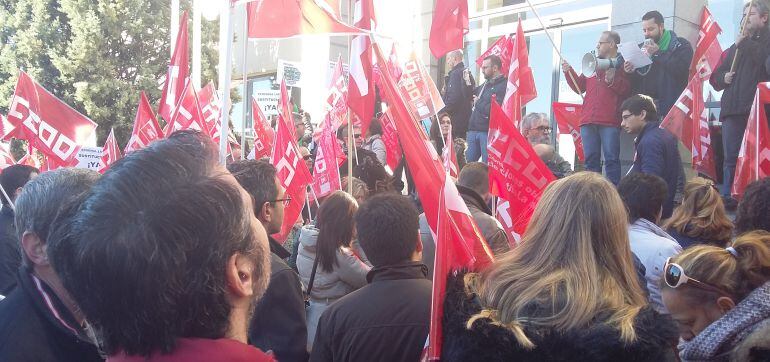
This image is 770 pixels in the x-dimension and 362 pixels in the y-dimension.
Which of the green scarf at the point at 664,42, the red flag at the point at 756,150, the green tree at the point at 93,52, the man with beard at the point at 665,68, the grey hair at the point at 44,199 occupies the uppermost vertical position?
the green tree at the point at 93,52

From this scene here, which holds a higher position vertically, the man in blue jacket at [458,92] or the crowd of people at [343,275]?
the man in blue jacket at [458,92]

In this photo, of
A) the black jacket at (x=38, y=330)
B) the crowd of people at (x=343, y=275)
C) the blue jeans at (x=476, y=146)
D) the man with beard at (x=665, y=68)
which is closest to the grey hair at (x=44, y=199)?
the crowd of people at (x=343, y=275)

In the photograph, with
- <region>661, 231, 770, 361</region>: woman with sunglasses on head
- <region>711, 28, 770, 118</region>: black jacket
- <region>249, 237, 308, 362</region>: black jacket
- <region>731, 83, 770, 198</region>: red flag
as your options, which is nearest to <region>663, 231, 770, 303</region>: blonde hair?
<region>661, 231, 770, 361</region>: woman with sunglasses on head

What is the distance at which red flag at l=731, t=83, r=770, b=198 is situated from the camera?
5250mm

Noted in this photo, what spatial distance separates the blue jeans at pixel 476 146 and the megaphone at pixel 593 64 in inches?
77.7

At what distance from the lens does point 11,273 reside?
13.3 ft

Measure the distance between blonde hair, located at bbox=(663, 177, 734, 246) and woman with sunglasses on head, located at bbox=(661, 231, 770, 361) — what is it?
1.45 meters

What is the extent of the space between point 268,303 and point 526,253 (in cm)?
134

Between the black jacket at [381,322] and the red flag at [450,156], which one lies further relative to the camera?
the red flag at [450,156]

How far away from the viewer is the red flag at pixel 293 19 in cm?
555

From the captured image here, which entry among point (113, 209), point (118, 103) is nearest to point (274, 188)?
point (113, 209)

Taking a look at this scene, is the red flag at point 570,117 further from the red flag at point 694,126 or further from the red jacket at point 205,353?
the red jacket at point 205,353

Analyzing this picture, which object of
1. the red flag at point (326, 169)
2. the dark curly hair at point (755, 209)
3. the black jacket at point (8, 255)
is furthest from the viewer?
the red flag at point (326, 169)

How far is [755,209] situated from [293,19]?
364 centimetres
